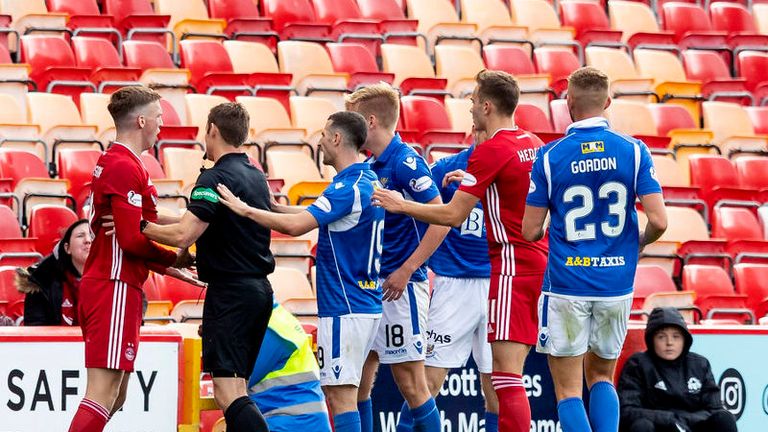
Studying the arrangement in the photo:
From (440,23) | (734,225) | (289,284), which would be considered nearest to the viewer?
(289,284)

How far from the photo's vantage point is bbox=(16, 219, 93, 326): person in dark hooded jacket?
8328mm

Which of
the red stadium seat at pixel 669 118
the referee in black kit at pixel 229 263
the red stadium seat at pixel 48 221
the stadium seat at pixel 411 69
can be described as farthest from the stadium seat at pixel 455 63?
the referee in black kit at pixel 229 263

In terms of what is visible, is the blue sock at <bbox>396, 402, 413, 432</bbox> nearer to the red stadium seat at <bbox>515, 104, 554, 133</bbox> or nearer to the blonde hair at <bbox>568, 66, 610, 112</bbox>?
the blonde hair at <bbox>568, 66, 610, 112</bbox>

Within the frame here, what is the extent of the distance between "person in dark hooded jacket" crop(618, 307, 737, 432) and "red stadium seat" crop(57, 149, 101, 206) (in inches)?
194

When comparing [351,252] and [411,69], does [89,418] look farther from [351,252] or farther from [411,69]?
[411,69]

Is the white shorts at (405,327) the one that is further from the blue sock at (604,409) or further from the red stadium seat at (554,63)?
the red stadium seat at (554,63)

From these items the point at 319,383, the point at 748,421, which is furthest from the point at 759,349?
the point at 319,383

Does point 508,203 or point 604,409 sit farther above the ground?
point 508,203

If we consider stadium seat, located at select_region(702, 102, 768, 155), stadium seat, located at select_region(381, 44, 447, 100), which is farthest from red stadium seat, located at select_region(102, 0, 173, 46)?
stadium seat, located at select_region(702, 102, 768, 155)

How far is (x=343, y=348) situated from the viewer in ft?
24.2

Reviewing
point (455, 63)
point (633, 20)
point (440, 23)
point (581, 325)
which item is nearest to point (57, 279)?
point (581, 325)

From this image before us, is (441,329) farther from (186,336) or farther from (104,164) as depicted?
(104,164)

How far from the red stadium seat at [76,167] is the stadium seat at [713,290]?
201 inches

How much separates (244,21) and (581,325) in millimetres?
8654
